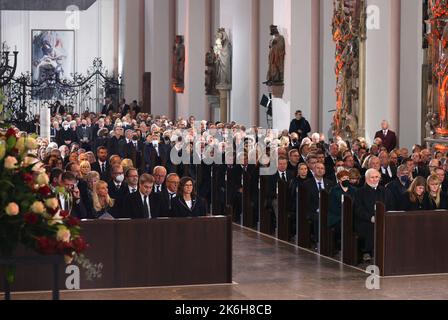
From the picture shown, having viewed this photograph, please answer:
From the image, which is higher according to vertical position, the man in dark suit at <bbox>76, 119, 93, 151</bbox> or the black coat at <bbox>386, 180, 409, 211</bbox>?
the man in dark suit at <bbox>76, 119, 93, 151</bbox>

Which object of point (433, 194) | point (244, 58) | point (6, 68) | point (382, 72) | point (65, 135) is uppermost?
point (244, 58)

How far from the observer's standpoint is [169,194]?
1309 centimetres

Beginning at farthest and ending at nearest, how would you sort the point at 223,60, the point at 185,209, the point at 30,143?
the point at 223,60, the point at 185,209, the point at 30,143

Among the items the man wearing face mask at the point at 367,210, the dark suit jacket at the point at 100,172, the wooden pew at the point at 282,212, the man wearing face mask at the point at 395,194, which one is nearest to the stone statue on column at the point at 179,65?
the dark suit jacket at the point at 100,172

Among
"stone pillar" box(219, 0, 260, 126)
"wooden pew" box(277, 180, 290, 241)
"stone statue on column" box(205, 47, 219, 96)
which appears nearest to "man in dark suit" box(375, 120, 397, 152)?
"wooden pew" box(277, 180, 290, 241)

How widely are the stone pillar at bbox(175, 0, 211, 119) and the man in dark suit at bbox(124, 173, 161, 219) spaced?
24.0 metres

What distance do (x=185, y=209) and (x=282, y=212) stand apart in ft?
12.1

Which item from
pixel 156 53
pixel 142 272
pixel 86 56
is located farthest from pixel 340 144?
pixel 86 56

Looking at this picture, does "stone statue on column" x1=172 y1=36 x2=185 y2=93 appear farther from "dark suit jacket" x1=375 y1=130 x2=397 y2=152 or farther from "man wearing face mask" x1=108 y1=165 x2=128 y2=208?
"man wearing face mask" x1=108 y1=165 x2=128 y2=208

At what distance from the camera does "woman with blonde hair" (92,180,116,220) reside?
12859 mm

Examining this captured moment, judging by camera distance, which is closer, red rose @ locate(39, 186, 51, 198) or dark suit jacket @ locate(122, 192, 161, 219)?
red rose @ locate(39, 186, 51, 198)

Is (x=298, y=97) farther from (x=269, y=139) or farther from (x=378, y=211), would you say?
(x=378, y=211)

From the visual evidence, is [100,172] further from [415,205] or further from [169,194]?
[415,205]

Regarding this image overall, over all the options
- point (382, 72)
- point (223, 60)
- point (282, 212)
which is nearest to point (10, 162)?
point (282, 212)
